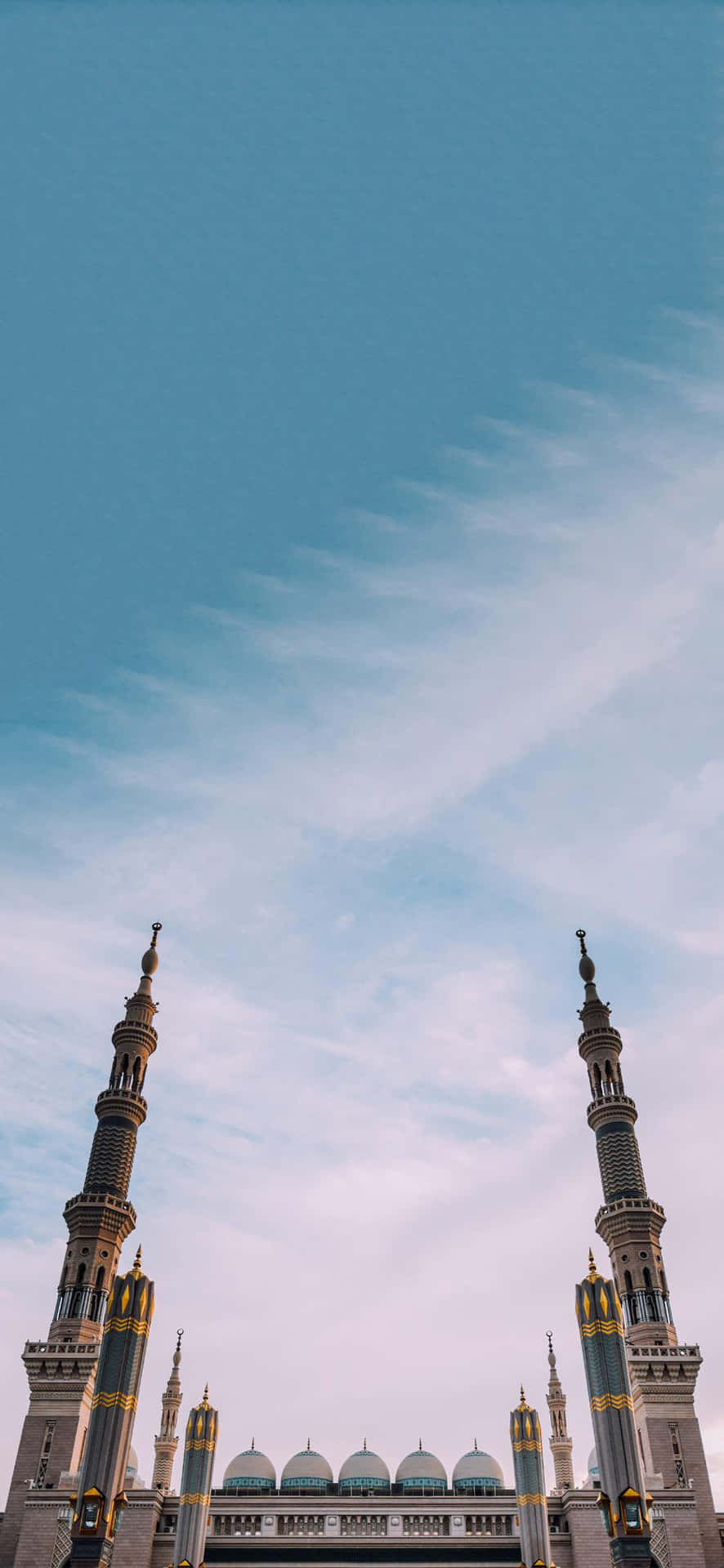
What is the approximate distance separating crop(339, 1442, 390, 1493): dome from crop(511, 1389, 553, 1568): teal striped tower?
13.0 metres

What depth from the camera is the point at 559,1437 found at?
262 feet

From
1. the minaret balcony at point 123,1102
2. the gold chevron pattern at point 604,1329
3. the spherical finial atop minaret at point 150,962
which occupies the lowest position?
the gold chevron pattern at point 604,1329

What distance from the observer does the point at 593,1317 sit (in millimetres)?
41844

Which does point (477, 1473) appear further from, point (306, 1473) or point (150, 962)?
point (150, 962)

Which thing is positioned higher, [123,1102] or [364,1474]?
[123,1102]

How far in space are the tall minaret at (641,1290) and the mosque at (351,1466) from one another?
0.10 meters

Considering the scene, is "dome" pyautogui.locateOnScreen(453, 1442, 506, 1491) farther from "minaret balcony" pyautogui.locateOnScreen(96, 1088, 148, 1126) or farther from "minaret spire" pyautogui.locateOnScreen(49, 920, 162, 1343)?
"minaret balcony" pyautogui.locateOnScreen(96, 1088, 148, 1126)

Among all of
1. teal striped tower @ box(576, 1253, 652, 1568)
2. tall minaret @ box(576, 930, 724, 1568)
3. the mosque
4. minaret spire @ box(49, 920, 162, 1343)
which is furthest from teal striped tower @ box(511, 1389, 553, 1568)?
minaret spire @ box(49, 920, 162, 1343)

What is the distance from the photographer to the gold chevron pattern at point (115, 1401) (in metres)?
37.8

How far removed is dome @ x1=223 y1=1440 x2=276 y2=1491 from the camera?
60.4 metres

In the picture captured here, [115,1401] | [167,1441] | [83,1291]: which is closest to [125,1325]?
[115,1401]

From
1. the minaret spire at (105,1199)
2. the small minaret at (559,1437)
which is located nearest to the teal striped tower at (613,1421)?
the minaret spire at (105,1199)

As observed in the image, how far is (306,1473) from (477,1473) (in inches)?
363

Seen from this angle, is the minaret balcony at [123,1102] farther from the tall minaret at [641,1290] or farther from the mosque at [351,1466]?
the tall minaret at [641,1290]
